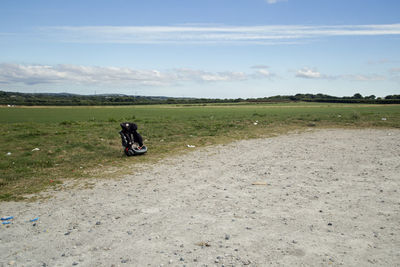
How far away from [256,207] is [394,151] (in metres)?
9.29

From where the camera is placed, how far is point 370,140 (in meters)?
16.1

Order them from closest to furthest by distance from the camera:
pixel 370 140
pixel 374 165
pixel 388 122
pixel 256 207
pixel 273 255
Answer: pixel 273 255 → pixel 256 207 → pixel 374 165 → pixel 370 140 → pixel 388 122

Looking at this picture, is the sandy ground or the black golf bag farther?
the black golf bag

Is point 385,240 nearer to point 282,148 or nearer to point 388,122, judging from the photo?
point 282,148

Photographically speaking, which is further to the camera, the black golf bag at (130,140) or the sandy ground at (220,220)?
the black golf bag at (130,140)

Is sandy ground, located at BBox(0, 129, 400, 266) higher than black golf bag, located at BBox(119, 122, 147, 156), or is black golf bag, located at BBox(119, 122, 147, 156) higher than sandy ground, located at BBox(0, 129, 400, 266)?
black golf bag, located at BBox(119, 122, 147, 156)

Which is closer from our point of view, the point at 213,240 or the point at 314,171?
the point at 213,240

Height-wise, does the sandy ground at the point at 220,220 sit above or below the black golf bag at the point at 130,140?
below

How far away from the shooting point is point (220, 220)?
5.66m

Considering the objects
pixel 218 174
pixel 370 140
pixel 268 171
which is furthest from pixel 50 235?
pixel 370 140

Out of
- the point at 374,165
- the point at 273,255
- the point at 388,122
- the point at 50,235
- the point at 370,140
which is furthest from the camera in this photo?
the point at 388,122

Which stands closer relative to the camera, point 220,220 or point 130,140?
point 220,220

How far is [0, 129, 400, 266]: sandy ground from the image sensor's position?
441 cm

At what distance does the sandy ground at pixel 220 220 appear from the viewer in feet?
14.5
